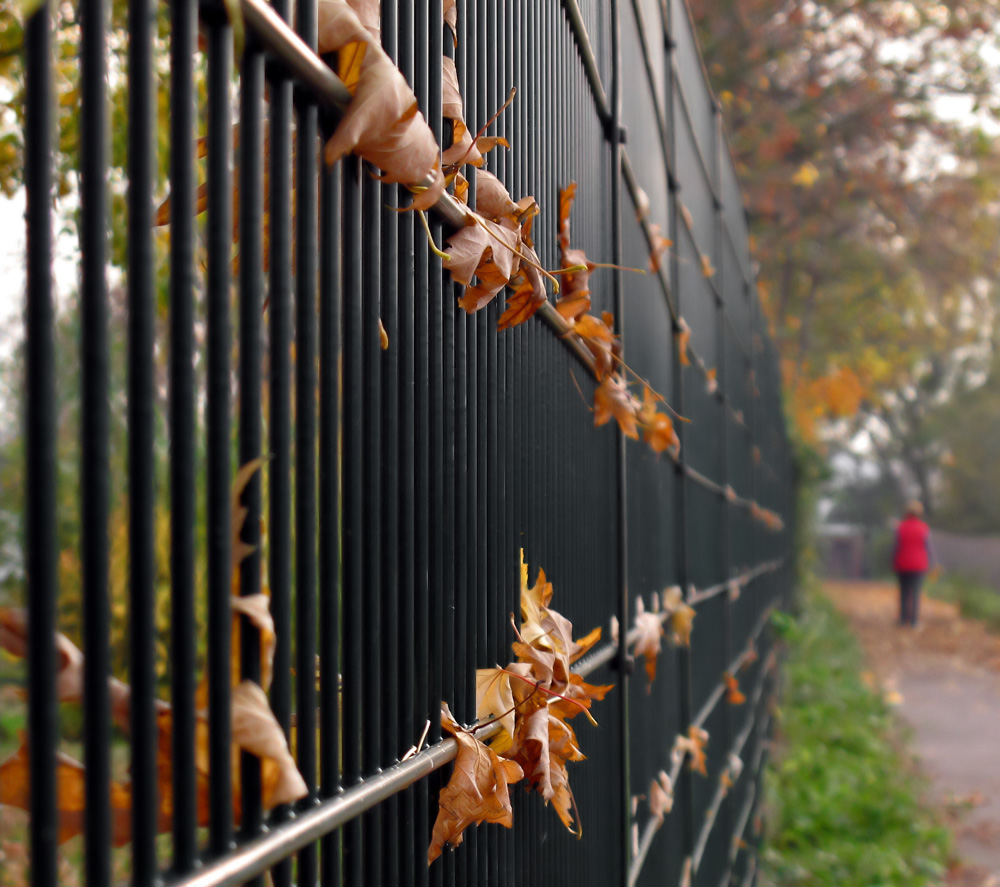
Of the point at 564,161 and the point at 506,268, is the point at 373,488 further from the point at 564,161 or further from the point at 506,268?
the point at 564,161

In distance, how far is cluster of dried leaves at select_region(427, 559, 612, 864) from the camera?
119cm

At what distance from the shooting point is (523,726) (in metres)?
1.39

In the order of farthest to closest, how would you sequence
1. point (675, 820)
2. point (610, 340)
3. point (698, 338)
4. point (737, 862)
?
1. point (737, 862)
2. point (698, 338)
3. point (675, 820)
4. point (610, 340)

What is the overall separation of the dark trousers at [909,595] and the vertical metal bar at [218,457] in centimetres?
1851

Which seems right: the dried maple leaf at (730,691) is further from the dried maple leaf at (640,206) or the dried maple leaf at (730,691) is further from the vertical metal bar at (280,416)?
the vertical metal bar at (280,416)

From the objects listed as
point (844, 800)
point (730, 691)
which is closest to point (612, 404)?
point (730, 691)

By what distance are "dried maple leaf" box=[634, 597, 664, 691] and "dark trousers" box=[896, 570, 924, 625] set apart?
1654 centimetres

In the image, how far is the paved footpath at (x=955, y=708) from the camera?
6594mm

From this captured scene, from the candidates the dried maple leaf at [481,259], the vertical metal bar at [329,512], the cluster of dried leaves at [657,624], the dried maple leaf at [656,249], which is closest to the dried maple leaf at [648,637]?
the cluster of dried leaves at [657,624]

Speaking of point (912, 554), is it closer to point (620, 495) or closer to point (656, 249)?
point (656, 249)

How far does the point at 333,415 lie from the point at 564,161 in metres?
1.07

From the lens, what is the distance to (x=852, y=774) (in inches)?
286

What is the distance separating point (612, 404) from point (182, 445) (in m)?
1.50

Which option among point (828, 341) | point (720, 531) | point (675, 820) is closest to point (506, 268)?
point (675, 820)
